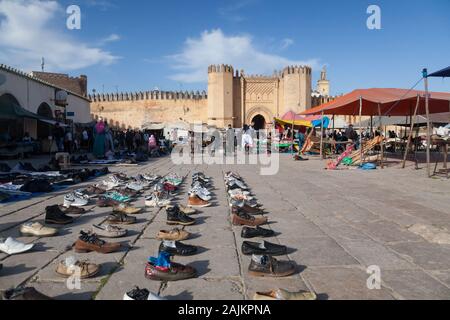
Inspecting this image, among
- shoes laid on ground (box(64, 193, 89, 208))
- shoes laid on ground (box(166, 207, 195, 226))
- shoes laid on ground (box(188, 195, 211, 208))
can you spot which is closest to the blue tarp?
shoes laid on ground (box(188, 195, 211, 208))

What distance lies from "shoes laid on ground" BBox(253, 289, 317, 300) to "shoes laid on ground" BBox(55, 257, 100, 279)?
1.16 m

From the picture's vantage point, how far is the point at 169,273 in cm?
260

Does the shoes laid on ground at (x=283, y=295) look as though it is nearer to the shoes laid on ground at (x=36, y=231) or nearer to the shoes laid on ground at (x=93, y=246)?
the shoes laid on ground at (x=93, y=246)

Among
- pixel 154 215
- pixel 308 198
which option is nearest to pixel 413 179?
pixel 308 198

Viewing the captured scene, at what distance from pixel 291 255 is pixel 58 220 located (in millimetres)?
2509

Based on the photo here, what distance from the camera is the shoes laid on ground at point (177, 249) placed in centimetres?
313

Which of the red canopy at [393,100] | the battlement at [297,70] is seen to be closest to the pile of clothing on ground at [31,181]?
the red canopy at [393,100]

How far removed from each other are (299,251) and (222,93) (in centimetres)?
4016

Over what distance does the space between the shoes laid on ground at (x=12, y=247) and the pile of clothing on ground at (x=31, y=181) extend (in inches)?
104

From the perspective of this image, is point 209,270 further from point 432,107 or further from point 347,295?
point 432,107

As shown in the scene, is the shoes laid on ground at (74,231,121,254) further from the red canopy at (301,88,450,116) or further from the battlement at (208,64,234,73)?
the battlement at (208,64,234,73)

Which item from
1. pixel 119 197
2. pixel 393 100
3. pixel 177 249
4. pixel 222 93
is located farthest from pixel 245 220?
pixel 222 93

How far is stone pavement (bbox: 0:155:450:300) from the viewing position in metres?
2.49
